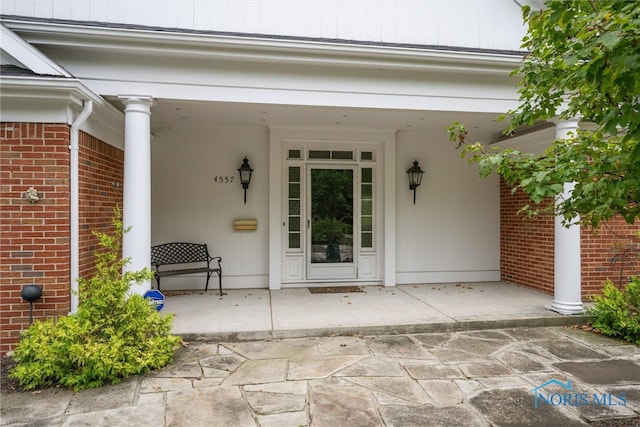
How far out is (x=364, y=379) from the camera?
345 cm

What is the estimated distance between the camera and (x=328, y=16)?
5.28m

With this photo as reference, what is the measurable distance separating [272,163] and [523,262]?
16.8ft

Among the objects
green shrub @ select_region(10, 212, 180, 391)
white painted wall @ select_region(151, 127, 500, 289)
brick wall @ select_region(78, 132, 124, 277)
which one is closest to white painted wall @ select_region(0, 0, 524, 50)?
brick wall @ select_region(78, 132, 124, 277)

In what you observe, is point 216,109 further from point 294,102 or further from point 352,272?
point 352,272

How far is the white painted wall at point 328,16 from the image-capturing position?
15.5 ft

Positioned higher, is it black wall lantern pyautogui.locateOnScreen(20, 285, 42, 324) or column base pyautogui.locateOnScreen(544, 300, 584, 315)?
black wall lantern pyautogui.locateOnScreen(20, 285, 42, 324)

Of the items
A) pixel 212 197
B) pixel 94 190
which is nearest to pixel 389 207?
pixel 212 197

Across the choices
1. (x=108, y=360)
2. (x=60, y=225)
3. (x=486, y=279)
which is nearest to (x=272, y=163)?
(x=60, y=225)

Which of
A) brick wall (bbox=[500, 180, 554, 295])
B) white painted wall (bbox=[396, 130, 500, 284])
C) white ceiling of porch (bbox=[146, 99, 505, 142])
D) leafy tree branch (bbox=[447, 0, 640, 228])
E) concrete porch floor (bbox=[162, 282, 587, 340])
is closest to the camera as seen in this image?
leafy tree branch (bbox=[447, 0, 640, 228])

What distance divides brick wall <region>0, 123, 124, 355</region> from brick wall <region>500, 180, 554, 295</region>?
6.46 metres

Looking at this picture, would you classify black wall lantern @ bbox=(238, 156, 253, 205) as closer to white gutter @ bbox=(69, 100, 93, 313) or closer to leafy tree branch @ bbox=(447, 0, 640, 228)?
white gutter @ bbox=(69, 100, 93, 313)

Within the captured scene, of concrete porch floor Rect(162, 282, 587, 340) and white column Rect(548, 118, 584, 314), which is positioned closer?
concrete porch floor Rect(162, 282, 587, 340)

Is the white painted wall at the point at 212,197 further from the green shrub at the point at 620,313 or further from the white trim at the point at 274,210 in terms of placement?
the green shrub at the point at 620,313

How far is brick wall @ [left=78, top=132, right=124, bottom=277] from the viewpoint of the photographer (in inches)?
167
